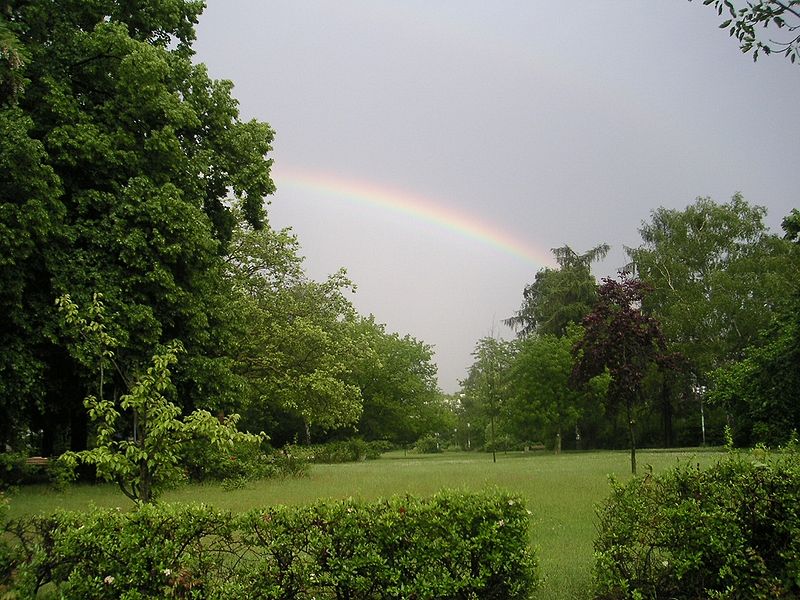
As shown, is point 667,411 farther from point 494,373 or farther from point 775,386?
point 775,386

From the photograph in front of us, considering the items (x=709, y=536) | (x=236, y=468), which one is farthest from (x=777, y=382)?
(x=236, y=468)

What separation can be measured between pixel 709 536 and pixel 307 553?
134 inches

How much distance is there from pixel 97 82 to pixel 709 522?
58.3 feet

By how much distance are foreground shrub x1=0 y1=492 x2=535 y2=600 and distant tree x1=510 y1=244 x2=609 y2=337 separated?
148 feet

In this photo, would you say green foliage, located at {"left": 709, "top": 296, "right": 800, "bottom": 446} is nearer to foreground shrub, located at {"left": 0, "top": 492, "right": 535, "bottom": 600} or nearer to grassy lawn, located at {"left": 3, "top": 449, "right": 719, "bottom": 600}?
grassy lawn, located at {"left": 3, "top": 449, "right": 719, "bottom": 600}

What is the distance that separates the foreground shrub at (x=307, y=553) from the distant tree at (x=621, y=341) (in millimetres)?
14813

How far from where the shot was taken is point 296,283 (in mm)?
31078

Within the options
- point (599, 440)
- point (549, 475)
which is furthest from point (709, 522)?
point (599, 440)

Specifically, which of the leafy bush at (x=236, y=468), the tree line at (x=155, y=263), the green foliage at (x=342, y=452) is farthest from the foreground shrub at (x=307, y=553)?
the green foliage at (x=342, y=452)

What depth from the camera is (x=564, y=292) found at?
50594 mm

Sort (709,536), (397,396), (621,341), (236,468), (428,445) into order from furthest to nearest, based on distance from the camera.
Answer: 1. (428,445)
2. (397,396)
3. (236,468)
4. (621,341)
5. (709,536)

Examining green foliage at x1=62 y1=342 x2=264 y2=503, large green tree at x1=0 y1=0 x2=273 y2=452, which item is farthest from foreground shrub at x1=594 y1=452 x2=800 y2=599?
large green tree at x1=0 y1=0 x2=273 y2=452

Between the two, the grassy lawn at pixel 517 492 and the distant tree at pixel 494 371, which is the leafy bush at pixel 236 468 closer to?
the grassy lawn at pixel 517 492

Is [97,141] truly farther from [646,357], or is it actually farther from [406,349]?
[406,349]
